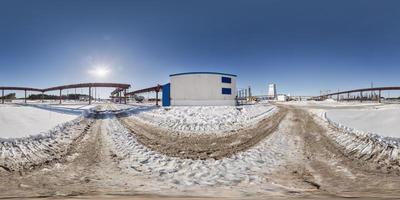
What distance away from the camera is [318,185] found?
19.8 ft

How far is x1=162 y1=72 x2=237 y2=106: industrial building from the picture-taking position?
3897cm

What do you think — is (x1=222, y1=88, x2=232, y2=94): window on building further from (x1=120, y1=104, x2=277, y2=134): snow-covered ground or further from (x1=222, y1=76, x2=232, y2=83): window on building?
(x1=120, y1=104, x2=277, y2=134): snow-covered ground

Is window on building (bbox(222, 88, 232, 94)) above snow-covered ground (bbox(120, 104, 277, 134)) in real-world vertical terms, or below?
above

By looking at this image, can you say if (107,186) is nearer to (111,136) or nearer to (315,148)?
(111,136)

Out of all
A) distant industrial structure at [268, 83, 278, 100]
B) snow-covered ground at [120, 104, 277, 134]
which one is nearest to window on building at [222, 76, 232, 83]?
snow-covered ground at [120, 104, 277, 134]

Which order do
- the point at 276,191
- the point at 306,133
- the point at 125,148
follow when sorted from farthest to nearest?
the point at 306,133
the point at 125,148
the point at 276,191

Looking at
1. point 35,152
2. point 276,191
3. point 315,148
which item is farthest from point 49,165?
point 315,148

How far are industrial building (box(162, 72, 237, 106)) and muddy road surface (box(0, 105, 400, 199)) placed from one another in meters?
27.4

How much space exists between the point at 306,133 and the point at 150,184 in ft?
35.1

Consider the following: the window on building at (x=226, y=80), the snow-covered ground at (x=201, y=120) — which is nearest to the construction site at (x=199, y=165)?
the snow-covered ground at (x=201, y=120)

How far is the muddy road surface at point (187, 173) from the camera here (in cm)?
530

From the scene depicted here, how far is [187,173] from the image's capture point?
7.05m

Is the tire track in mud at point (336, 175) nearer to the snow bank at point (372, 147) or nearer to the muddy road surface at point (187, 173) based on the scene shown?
the muddy road surface at point (187, 173)

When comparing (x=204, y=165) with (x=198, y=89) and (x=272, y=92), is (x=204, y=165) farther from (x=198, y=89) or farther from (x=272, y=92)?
(x=272, y=92)
